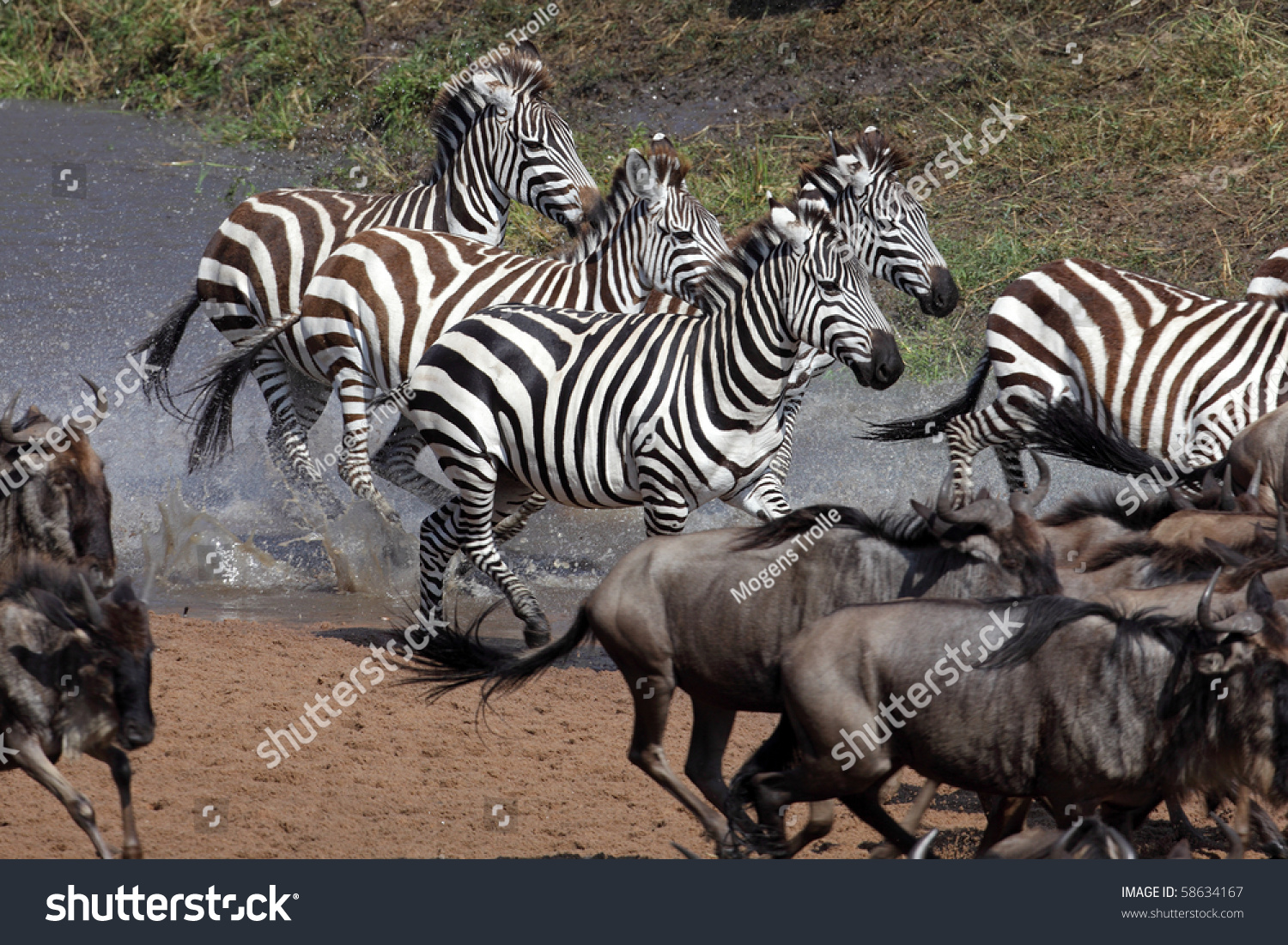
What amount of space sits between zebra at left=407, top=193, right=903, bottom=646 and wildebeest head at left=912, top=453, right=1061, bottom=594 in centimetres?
155

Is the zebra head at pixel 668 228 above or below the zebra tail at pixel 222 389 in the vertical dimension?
above

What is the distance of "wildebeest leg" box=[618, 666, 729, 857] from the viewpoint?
192 inches

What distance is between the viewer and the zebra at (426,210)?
9070 mm

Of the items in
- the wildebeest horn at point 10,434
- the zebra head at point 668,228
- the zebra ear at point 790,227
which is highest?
the zebra ear at point 790,227

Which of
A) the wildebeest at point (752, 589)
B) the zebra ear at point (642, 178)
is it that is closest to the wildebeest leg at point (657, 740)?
the wildebeest at point (752, 589)

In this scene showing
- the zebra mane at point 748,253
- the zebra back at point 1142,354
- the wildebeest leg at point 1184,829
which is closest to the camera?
the wildebeest leg at point 1184,829

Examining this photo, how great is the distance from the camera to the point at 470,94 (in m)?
9.27

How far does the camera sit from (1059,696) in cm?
412

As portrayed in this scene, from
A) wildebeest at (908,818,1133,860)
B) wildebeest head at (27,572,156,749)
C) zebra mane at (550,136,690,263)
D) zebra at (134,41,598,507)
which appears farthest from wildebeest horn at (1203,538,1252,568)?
zebra at (134,41,598,507)

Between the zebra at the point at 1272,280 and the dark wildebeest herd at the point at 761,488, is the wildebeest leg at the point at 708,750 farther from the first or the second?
the zebra at the point at 1272,280

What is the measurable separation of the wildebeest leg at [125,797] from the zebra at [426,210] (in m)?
4.46

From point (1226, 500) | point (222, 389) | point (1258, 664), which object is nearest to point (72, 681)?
point (1258, 664)

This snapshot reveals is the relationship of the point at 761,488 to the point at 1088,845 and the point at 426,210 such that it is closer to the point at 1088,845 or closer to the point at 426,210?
the point at 1088,845

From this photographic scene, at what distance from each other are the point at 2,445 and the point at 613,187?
161 inches
